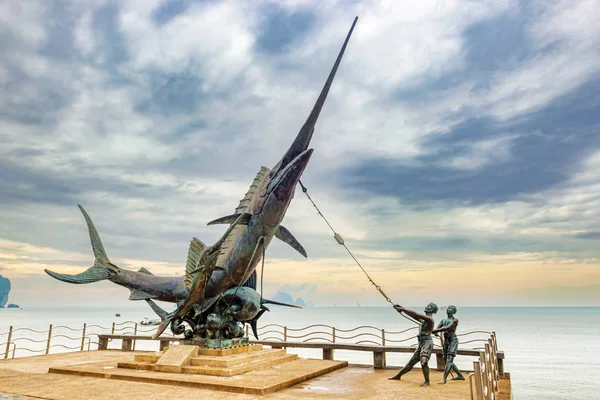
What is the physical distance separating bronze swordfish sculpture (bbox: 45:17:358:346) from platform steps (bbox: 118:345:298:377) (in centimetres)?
62

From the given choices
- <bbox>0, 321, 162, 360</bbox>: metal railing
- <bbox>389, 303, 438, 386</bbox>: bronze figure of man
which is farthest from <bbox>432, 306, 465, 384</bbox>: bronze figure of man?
<bbox>0, 321, 162, 360</bbox>: metal railing

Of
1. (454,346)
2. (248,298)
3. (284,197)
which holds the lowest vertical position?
(454,346)

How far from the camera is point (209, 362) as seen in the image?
9.24 metres

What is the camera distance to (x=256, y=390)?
7328 mm

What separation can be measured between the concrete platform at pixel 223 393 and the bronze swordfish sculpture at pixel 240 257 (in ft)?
5.84

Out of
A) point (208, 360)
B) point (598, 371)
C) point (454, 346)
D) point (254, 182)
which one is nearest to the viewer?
point (454, 346)

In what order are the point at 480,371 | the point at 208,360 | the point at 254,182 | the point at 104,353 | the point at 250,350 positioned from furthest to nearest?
the point at 104,353 → the point at 254,182 → the point at 250,350 → the point at 208,360 → the point at 480,371

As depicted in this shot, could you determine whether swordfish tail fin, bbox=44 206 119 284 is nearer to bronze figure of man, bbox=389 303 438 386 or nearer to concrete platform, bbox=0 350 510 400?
concrete platform, bbox=0 350 510 400

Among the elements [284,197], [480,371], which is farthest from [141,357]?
[480,371]

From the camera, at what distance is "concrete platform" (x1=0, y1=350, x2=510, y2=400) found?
7.25m

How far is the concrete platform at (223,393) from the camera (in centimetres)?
725

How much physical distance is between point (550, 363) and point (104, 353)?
105 ft

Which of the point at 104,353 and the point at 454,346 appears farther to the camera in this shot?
the point at 104,353

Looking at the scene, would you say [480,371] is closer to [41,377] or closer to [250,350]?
[250,350]
